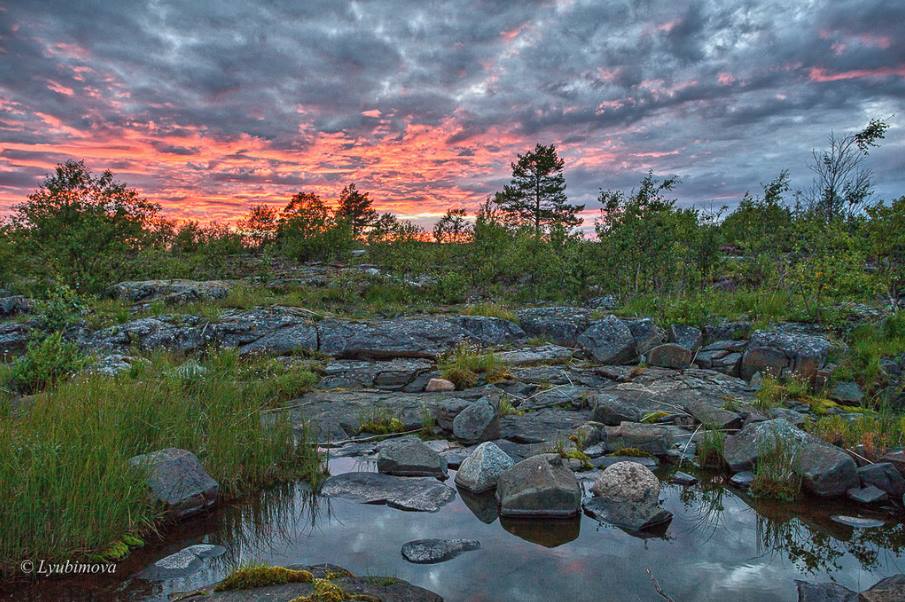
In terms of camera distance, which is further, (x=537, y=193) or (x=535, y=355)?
(x=537, y=193)

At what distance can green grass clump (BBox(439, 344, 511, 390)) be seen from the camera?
30.7 ft

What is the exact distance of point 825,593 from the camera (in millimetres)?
3598

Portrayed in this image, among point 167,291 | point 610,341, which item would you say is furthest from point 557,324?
point 167,291

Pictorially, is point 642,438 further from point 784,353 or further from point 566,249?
point 566,249

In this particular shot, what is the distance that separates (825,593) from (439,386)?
6208 millimetres

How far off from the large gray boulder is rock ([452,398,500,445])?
4.54m

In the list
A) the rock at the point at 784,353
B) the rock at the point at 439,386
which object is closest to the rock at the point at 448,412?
the rock at the point at 439,386

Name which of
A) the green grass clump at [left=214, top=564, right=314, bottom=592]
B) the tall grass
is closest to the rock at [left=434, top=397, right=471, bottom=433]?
Answer: the tall grass

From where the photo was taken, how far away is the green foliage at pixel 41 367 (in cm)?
789

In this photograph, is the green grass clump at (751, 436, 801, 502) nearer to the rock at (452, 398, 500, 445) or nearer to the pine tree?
the rock at (452, 398, 500, 445)

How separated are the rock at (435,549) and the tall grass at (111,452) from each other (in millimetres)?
1677

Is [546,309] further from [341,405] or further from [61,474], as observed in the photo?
[61,474]

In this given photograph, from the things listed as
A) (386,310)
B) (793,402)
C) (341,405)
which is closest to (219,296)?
(386,310)

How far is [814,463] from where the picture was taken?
5.31 meters
